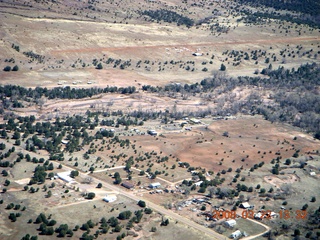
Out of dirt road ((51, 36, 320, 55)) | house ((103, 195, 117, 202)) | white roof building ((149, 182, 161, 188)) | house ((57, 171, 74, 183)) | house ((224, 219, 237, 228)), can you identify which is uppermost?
dirt road ((51, 36, 320, 55))

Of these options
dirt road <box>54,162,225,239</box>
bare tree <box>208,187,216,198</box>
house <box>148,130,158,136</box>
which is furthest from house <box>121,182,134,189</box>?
house <box>148,130,158,136</box>

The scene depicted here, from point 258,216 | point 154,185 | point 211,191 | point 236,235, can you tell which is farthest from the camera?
point 154,185

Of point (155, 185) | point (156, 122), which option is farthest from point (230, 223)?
point (156, 122)

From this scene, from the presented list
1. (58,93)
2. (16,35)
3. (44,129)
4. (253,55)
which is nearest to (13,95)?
(58,93)

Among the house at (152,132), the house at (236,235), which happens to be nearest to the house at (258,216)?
the house at (236,235)

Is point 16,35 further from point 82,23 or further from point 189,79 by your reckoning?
point 189,79

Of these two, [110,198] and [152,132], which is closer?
[110,198]

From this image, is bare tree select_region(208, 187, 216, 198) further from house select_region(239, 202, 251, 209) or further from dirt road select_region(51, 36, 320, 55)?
dirt road select_region(51, 36, 320, 55)

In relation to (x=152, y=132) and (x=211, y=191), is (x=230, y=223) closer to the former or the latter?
(x=211, y=191)
